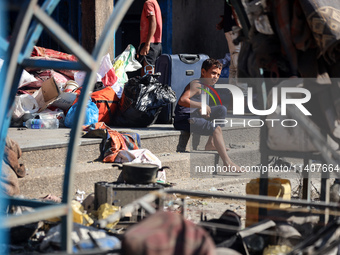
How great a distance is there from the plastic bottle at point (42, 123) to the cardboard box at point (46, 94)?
0.92 ft

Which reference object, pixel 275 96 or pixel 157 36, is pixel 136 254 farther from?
pixel 157 36

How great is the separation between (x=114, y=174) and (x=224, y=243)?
2.78 meters

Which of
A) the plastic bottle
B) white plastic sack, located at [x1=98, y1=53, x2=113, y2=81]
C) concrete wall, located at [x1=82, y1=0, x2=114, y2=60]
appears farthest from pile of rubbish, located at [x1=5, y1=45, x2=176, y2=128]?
concrete wall, located at [x1=82, y1=0, x2=114, y2=60]

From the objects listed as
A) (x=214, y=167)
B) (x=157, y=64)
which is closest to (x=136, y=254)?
(x=214, y=167)

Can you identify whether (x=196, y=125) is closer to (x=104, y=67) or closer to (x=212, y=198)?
(x=212, y=198)

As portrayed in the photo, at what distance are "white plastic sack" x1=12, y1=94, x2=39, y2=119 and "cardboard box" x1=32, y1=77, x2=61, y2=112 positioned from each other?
9cm

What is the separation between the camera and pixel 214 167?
26.0 feet

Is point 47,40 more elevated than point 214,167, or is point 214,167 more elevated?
point 47,40

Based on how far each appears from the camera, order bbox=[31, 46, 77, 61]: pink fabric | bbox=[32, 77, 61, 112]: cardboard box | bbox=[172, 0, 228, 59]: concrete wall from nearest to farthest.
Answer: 1. bbox=[32, 77, 61, 112]: cardboard box
2. bbox=[31, 46, 77, 61]: pink fabric
3. bbox=[172, 0, 228, 59]: concrete wall

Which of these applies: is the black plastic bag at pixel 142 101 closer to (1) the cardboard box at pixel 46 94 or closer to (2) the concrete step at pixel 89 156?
(2) the concrete step at pixel 89 156

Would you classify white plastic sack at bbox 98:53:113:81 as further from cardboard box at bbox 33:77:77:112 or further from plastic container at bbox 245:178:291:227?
plastic container at bbox 245:178:291:227

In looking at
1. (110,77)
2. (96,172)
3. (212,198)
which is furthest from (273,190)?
(110,77)

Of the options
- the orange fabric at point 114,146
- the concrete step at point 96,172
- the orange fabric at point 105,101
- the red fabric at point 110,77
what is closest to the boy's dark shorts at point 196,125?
the concrete step at point 96,172

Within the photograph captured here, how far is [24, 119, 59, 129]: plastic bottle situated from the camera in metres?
7.73
